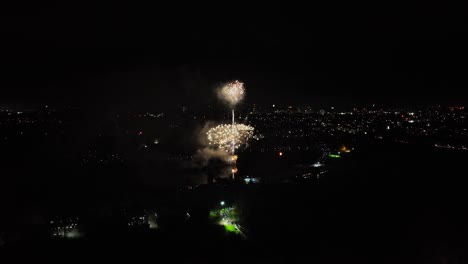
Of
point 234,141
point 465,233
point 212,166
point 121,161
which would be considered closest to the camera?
point 465,233

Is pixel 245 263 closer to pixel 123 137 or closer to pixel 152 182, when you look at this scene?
pixel 152 182

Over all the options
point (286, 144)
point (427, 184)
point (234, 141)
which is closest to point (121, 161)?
point (234, 141)

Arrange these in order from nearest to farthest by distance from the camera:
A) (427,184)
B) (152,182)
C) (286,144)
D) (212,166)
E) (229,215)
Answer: (229,215)
(427,184)
(152,182)
(212,166)
(286,144)

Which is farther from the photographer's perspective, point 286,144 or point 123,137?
point 123,137

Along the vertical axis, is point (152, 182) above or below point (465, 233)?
below

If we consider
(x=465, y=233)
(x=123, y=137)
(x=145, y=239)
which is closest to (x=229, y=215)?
(x=145, y=239)

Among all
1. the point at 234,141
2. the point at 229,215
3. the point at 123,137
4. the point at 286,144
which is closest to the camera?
the point at 229,215

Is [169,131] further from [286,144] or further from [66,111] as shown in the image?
[66,111]

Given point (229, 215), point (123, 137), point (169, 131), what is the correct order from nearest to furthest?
point (229, 215)
point (123, 137)
point (169, 131)

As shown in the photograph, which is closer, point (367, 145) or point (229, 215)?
point (229, 215)
